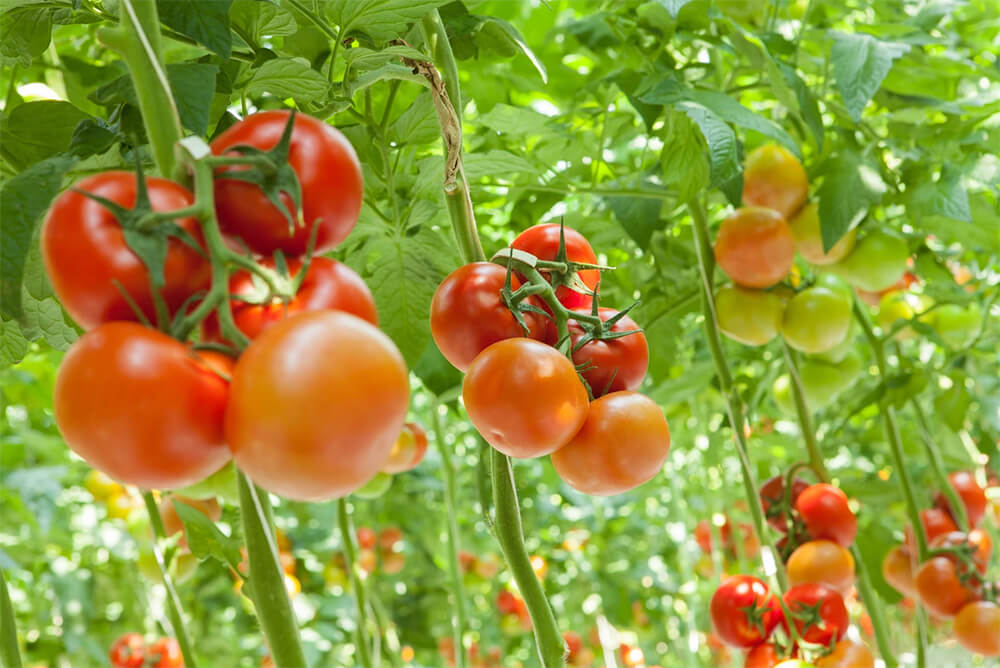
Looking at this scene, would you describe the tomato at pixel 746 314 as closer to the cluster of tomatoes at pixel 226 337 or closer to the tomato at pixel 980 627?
the tomato at pixel 980 627

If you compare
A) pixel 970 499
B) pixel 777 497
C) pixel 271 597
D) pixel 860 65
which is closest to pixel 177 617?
pixel 271 597

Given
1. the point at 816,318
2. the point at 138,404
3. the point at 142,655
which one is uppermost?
the point at 138,404

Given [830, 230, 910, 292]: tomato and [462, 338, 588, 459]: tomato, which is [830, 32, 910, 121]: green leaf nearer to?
[830, 230, 910, 292]: tomato

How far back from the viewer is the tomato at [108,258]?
29 centimetres

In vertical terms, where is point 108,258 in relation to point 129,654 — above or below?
above

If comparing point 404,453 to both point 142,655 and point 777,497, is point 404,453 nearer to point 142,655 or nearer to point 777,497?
point 777,497

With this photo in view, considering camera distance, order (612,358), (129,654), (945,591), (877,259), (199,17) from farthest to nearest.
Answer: (129,654), (945,591), (877,259), (612,358), (199,17)

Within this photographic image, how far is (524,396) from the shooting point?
425 millimetres

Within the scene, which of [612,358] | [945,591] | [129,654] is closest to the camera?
[612,358]

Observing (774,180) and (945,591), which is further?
(945,591)

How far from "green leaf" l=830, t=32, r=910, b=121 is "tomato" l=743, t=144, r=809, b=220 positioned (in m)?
0.15

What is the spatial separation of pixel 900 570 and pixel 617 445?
1016mm

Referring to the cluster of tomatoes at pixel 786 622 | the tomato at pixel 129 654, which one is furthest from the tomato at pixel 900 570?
the tomato at pixel 129 654

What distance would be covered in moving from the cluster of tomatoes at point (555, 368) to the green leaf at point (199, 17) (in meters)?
0.17
